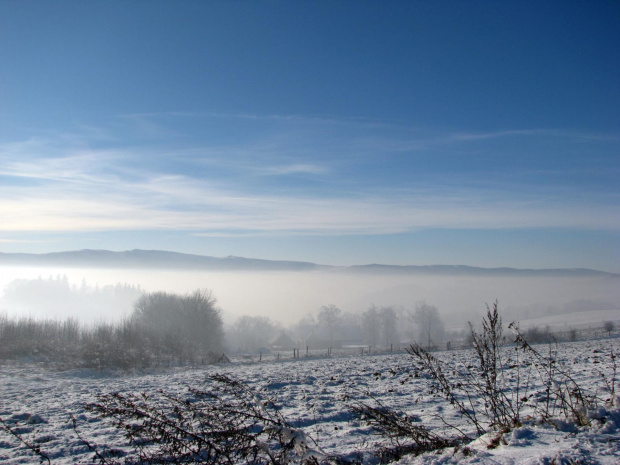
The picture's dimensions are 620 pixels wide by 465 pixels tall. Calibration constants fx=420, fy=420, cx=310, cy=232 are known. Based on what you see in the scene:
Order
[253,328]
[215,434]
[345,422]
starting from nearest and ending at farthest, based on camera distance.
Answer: [215,434]
[345,422]
[253,328]

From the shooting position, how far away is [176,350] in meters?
42.5


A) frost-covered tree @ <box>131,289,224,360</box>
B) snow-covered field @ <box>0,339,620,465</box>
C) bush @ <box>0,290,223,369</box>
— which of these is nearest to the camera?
snow-covered field @ <box>0,339,620,465</box>

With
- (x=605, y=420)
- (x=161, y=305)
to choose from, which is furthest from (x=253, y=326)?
(x=605, y=420)

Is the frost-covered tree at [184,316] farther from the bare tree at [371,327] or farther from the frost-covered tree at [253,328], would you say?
the bare tree at [371,327]

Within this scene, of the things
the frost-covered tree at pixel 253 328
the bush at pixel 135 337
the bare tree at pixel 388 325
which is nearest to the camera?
the bush at pixel 135 337

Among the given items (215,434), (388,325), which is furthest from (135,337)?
(388,325)

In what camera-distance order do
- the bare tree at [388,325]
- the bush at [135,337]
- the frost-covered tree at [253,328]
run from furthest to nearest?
the frost-covered tree at [253,328]
the bare tree at [388,325]
the bush at [135,337]

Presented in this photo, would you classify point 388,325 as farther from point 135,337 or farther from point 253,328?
point 135,337

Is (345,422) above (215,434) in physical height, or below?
below

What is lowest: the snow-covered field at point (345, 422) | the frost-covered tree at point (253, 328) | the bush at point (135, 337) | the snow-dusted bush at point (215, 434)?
the frost-covered tree at point (253, 328)

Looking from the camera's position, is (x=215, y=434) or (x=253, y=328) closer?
(x=215, y=434)

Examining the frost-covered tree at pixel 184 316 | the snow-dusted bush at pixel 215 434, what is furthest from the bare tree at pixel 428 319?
the snow-dusted bush at pixel 215 434

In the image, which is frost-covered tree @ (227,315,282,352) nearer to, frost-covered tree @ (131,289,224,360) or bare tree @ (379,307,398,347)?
bare tree @ (379,307,398,347)

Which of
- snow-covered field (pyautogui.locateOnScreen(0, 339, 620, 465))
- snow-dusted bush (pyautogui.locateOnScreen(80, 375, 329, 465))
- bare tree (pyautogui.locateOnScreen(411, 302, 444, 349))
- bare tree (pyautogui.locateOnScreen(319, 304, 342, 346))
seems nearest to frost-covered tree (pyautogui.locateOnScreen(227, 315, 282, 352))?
bare tree (pyautogui.locateOnScreen(319, 304, 342, 346))
